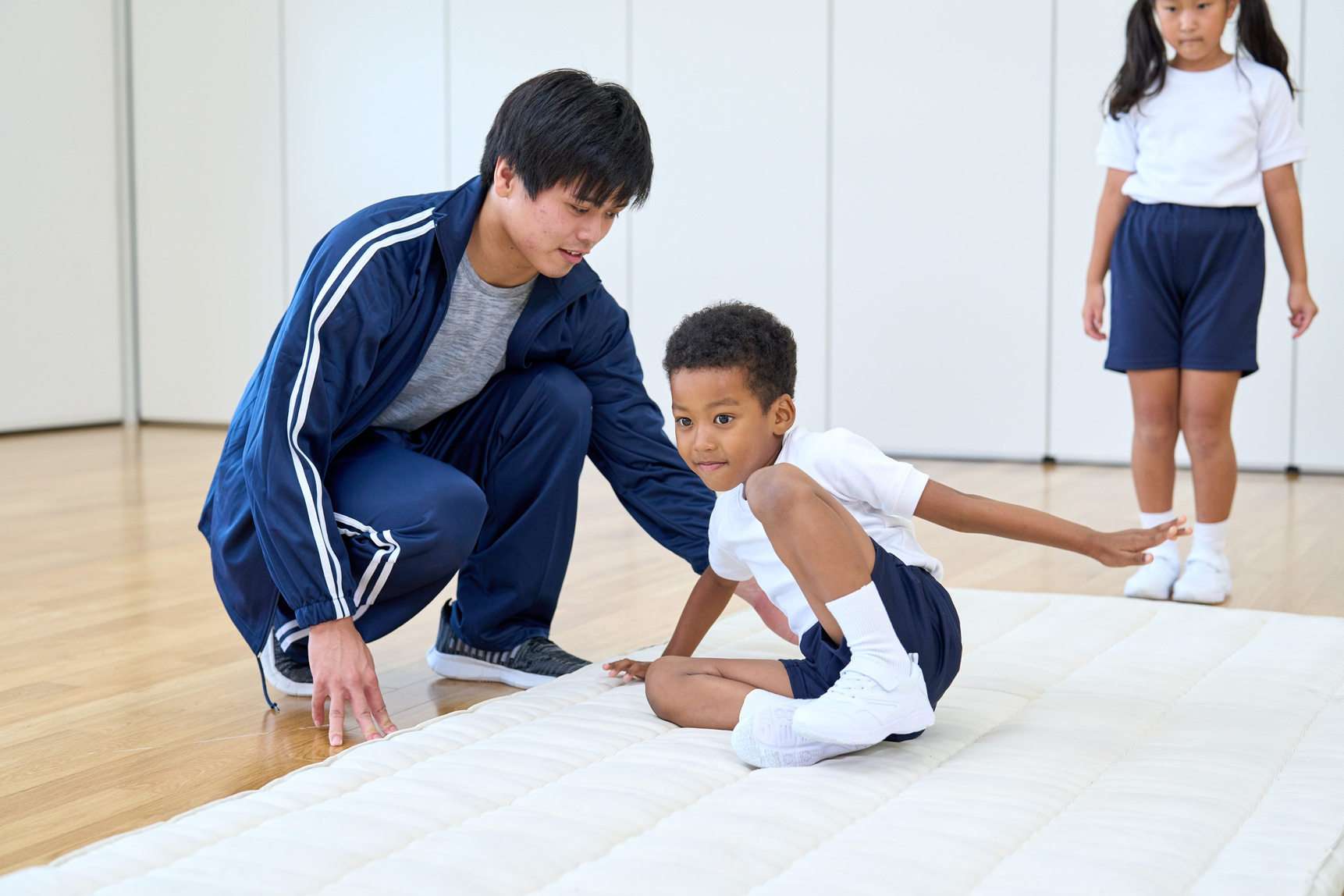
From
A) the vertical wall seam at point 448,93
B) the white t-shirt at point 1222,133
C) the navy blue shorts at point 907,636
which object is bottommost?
the navy blue shorts at point 907,636

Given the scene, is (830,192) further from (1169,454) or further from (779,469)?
(779,469)

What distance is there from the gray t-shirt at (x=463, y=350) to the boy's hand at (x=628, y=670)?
46cm

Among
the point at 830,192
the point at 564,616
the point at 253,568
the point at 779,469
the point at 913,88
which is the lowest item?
the point at 564,616

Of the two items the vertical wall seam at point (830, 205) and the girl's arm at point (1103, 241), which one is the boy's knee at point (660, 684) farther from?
the vertical wall seam at point (830, 205)

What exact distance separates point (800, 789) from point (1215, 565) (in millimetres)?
1475

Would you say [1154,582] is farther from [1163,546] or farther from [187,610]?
[187,610]

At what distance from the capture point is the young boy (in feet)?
4.27

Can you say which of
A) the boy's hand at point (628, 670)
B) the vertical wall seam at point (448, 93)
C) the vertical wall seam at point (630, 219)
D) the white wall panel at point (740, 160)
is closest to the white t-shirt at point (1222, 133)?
the boy's hand at point (628, 670)

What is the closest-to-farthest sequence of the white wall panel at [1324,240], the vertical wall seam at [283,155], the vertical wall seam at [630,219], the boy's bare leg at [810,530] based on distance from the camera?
the boy's bare leg at [810,530] → the white wall panel at [1324,240] → the vertical wall seam at [630,219] → the vertical wall seam at [283,155]

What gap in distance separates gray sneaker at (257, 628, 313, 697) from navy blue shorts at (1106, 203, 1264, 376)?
1.68 meters

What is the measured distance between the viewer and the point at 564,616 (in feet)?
7.45

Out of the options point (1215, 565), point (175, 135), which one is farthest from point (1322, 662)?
point (175, 135)

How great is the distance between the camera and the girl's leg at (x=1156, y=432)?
2.55 metres

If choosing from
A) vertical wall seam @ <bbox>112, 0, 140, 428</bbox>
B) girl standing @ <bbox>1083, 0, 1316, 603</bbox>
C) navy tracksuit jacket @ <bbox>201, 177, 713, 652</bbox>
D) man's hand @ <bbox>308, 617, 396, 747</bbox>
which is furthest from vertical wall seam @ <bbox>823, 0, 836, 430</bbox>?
man's hand @ <bbox>308, 617, 396, 747</bbox>
